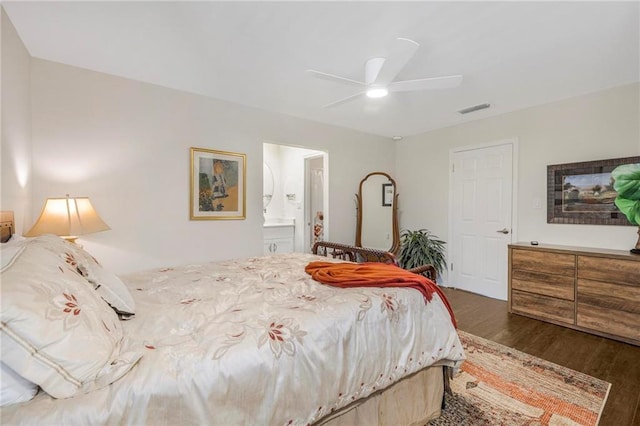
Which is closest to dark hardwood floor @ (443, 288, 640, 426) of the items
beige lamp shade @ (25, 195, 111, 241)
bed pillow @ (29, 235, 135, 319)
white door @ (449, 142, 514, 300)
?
white door @ (449, 142, 514, 300)

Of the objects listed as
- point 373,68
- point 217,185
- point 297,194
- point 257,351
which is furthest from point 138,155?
point 297,194

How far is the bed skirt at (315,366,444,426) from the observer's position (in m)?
1.40

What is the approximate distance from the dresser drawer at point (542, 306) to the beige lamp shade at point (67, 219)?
4.23 metres

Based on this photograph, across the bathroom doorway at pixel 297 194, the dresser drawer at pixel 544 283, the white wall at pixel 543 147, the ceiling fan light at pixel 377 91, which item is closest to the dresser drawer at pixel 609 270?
the dresser drawer at pixel 544 283

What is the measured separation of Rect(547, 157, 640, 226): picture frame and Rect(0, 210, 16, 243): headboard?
4.88 m

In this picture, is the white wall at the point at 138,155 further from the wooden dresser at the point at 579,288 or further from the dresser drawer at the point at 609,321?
the dresser drawer at the point at 609,321

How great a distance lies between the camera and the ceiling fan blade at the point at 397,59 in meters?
1.88

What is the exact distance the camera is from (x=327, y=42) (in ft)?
7.18

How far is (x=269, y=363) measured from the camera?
1.09m

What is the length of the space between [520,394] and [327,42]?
9.20 ft

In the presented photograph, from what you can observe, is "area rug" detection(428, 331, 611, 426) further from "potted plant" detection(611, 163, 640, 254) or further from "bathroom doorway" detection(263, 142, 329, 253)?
"bathroom doorway" detection(263, 142, 329, 253)

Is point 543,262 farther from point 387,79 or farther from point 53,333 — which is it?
point 53,333

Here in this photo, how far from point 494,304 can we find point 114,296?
4077 mm

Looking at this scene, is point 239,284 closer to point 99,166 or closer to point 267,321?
point 267,321
